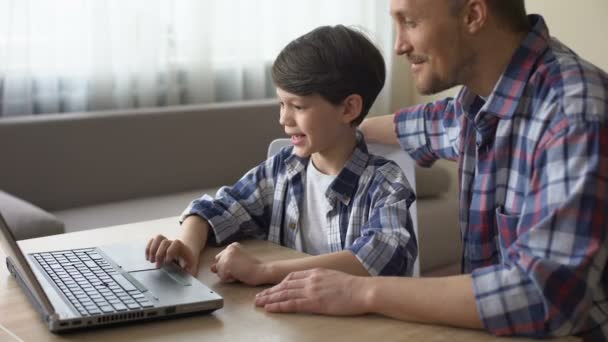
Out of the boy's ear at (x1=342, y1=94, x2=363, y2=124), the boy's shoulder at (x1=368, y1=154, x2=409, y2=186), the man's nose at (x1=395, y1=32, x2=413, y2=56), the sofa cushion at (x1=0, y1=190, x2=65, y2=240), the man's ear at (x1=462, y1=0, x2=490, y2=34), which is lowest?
the sofa cushion at (x1=0, y1=190, x2=65, y2=240)

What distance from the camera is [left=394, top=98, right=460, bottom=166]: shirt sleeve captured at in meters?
1.79

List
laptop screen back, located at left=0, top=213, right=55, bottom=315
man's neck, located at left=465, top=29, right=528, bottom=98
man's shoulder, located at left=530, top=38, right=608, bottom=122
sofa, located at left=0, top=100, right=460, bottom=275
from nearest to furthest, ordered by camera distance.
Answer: laptop screen back, located at left=0, top=213, right=55, bottom=315, man's shoulder, located at left=530, top=38, right=608, bottom=122, man's neck, located at left=465, top=29, right=528, bottom=98, sofa, located at left=0, top=100, right=460, bottom=275

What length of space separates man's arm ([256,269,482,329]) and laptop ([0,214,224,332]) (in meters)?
0.11

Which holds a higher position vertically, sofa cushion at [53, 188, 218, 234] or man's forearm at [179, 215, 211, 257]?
man's forearm at [179, 215, 211, 257]

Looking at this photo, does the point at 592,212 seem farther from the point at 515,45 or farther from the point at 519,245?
the point at 515,45

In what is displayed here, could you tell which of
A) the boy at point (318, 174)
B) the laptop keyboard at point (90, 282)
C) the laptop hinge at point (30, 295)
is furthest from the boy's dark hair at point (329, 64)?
the laptop hinge at point (30, 295)

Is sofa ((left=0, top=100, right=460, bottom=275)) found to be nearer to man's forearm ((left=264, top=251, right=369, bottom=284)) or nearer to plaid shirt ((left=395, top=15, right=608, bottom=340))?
man's forearm ((left=264, top=251, right=369, bottom=284))

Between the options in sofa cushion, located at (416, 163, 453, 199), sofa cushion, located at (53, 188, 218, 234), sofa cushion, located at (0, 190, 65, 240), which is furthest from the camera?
sofa cushion, located at (416, 163, 453, 199)

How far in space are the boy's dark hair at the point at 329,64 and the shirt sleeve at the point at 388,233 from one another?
217mm

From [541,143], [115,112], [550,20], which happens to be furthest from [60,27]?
[541,143]

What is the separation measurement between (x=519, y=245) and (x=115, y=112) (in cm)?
240

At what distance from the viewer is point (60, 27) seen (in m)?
3.37

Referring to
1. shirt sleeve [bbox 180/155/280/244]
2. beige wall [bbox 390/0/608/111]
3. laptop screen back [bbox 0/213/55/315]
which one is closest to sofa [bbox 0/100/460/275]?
beige wall [bbox 390/0/608/111]

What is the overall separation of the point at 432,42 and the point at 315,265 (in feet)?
1.42
